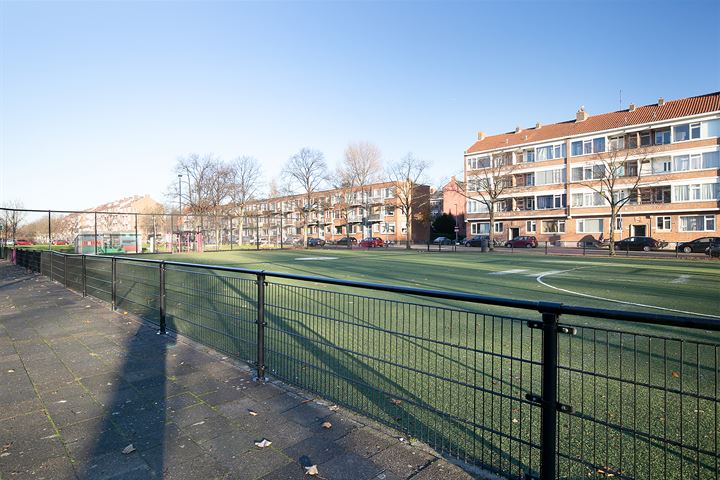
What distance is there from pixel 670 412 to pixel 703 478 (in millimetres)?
1128

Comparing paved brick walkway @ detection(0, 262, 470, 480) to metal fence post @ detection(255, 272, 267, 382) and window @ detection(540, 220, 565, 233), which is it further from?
window @ detection(540, 220, 565, 233)

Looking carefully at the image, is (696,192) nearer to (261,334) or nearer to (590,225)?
(590,225)

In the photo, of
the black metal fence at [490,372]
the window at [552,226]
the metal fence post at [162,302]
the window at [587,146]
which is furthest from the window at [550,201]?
the metal fence post at [162,302]

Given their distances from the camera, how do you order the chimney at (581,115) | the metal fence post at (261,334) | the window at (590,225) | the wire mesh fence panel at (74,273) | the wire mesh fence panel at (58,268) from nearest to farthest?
the metal fence post at (261,334), the wire mesh fence panel at (74,273), the wire mesh fence panel at (58,268), the window at (590,225), the chimney at (581,115)

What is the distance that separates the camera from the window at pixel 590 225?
49781 mm

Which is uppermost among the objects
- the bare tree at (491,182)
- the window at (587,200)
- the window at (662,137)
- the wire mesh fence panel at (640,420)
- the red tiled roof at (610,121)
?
the red tiled roof at (610,121)

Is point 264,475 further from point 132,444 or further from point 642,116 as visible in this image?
point 642,116

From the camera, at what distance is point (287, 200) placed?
74625 mm

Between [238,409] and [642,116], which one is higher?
[642,116]

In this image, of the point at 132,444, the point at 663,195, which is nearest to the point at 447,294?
the point at 132,444

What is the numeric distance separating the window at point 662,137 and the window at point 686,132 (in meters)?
0.83

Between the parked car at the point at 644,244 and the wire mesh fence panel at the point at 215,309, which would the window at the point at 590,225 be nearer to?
the parked car at the point at 644,244

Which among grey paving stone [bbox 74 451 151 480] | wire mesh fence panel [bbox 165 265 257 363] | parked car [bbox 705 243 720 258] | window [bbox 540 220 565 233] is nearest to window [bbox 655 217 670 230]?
window [bbox 540 220 565 233]

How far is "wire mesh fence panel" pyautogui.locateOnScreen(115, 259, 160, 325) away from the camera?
24.3 feet
